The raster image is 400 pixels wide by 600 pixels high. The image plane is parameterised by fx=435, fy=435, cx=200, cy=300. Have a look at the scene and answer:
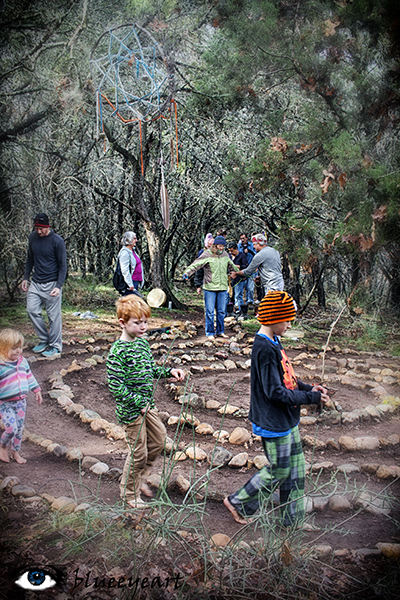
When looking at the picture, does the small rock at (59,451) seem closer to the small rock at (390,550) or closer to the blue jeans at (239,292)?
the small rock at (390,550)

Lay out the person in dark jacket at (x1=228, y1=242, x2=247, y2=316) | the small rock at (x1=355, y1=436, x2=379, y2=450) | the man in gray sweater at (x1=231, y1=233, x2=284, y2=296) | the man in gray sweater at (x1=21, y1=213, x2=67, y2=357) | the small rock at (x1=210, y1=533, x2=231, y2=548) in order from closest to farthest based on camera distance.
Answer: the small rock at (x1=210, y1=533, x2=231, y2=548), the man in gray sweater at (x1=21, y1=213, x2=67, y2=357), the small rock at (x1=355, y1=436, x2=379, y2=450), the man in gray sweater at (x1=231, y1=233, x2=284, y2=296), the person in dark jacket at (x1=228, y1=242, x2=247, y2=316)

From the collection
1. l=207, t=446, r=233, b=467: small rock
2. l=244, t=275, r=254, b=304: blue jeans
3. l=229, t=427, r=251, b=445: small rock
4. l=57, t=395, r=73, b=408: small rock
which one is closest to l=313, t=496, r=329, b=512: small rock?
l=207, t=446, r=233, b=467: small rock

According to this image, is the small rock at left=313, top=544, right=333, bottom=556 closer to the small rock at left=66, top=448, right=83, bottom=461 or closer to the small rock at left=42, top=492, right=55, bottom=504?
the small rock at left=42, top=492, right=55, bottom=504

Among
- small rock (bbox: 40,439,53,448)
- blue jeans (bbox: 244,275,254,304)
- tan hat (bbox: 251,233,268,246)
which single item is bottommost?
small rock (bbox: 40,439,53,448)

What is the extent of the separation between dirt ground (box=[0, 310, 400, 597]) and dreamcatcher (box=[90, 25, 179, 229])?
2.15 meters

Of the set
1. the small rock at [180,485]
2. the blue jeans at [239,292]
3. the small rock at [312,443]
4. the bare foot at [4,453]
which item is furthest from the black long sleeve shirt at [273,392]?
the blue jeans at [239,292]

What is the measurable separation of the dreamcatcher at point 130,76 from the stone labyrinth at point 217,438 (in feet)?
7.26

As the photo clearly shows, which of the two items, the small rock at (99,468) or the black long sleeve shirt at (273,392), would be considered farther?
the small rock at (99,468)

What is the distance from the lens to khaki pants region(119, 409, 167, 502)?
9.04 ft

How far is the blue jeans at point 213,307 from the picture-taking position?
6.44 metres

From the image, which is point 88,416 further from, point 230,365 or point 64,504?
point 230,365

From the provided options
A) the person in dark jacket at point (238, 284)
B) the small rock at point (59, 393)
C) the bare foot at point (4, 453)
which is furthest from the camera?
the person in dark jacket at point (238, 284)

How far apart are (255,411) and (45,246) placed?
2.19m

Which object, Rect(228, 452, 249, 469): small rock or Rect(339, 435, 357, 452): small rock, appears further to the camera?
Rect(339, 435, 357, 452): small rock
